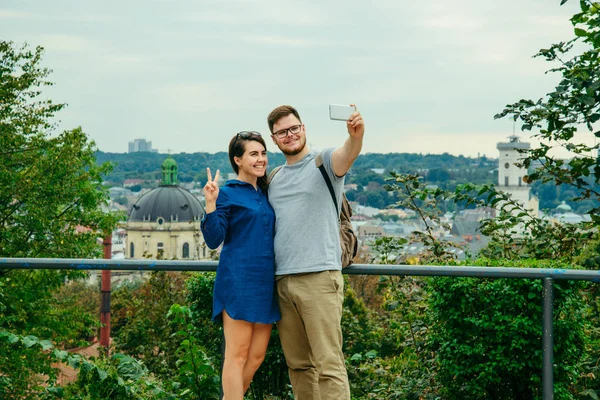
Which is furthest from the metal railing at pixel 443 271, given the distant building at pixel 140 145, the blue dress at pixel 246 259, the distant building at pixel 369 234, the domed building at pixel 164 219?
the distant building at pixel 140 145

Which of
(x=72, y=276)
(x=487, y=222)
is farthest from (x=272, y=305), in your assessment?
(x=72, y=276)

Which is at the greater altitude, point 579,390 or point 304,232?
point 304,232

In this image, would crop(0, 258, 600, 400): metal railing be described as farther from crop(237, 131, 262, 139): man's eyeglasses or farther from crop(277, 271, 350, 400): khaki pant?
crop(237, 131, 262, 139): man's eyeglasses

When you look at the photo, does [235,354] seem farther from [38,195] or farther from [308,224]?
[38,195]

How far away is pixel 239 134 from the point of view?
10.9 ft

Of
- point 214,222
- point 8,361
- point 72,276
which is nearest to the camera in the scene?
point 214,222

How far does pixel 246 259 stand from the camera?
10.5 ft

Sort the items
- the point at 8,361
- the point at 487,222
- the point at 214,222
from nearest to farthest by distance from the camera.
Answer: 1. the point at 214,222
2. the point at 8,361
3. the point at 487,222

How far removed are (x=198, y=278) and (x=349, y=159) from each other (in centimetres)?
144

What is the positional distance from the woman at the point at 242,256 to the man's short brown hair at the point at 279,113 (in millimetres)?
89

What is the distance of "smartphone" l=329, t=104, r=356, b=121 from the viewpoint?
3.02m

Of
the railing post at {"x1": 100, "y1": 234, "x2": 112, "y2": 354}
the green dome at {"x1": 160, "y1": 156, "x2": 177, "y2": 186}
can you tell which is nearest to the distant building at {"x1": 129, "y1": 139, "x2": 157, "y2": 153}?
the green dome at {"x1": 160, "y1": 156, "x2": 177, "y2": 186}

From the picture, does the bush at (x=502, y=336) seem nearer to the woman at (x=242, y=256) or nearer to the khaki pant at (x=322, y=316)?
the khaki pant at (x=322, y=316)

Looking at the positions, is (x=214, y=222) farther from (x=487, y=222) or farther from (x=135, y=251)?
(x=135, y=251)
